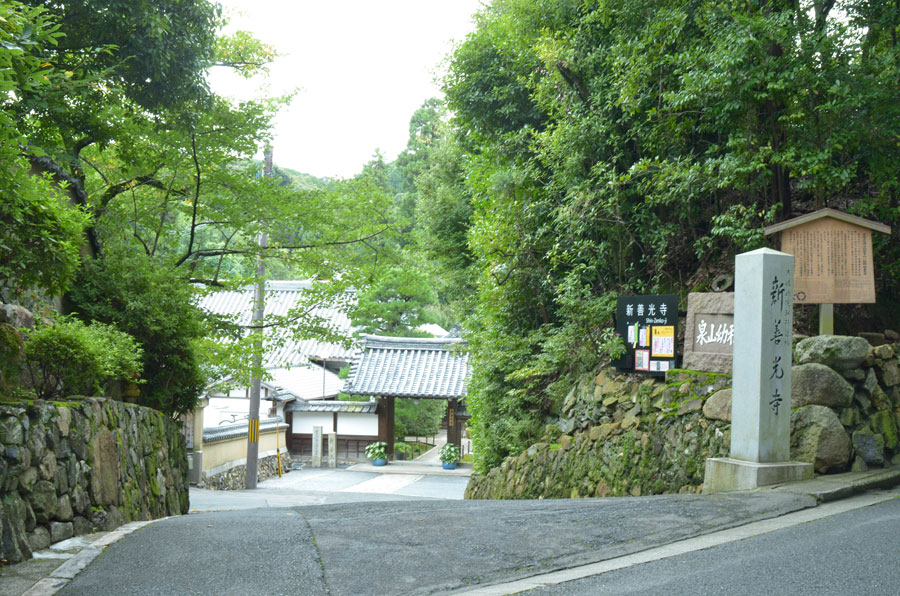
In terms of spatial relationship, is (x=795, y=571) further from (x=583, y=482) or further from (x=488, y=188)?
(x=488, y=188)

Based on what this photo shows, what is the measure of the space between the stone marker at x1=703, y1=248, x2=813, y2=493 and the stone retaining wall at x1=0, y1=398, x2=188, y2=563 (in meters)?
6.22

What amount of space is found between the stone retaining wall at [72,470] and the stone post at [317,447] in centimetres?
1553

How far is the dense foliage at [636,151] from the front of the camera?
8695 mm

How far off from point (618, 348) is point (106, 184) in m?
8.63

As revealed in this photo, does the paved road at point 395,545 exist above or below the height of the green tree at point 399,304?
below

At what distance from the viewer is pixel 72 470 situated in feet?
20.9

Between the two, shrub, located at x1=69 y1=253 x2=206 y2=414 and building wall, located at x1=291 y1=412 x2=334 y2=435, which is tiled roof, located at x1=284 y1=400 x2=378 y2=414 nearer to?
building wall, located at x1=291 y1=412 x2=334 y2=435

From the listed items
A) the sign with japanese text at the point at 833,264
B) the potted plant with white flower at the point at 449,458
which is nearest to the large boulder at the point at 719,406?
the sign with japanese text at the point at 833,264

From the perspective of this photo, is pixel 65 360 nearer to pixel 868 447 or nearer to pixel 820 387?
pixel 820 387

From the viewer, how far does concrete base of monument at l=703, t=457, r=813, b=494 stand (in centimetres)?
675

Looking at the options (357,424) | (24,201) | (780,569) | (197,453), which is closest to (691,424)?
(780,569)

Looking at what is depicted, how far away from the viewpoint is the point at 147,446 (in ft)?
29.7

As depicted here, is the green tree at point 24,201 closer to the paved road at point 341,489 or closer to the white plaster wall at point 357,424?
the paved road at point 341,489

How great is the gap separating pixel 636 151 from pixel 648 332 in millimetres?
3582
